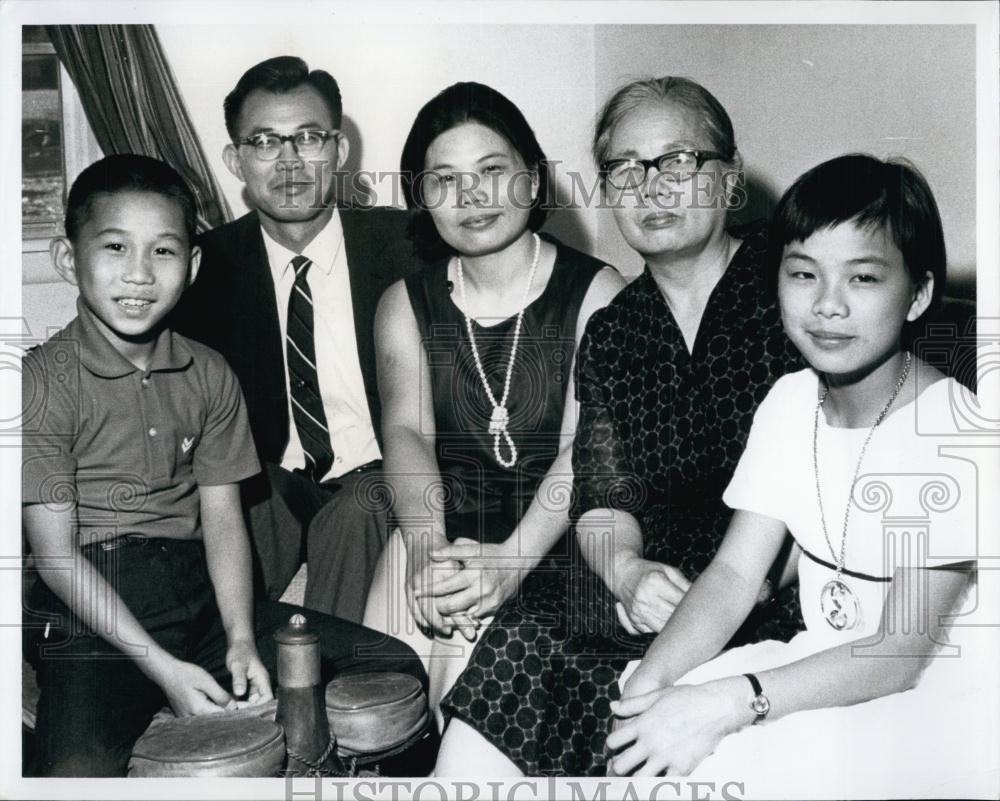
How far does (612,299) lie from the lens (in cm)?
221

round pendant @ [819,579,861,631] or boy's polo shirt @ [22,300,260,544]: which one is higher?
boy's polo shirt @ [22,300,260,544]

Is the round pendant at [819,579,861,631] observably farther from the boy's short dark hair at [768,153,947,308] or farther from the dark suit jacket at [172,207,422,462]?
the dark suit jacket at [172,207,422,462]

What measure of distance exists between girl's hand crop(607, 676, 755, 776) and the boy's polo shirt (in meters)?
0.92

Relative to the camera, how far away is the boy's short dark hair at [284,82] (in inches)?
87.2

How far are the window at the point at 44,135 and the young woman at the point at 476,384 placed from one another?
719 millimetres

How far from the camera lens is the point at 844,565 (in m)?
2.11

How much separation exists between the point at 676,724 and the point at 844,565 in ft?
1.50

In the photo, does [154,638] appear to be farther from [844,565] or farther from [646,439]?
[844,565]

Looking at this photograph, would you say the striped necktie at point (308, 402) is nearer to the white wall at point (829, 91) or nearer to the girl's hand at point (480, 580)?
the girl's hand at point (480, 580)

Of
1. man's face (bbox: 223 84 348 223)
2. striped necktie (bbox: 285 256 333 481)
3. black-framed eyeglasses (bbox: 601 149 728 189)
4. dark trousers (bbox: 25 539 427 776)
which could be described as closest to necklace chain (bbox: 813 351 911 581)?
black-framed eyeglasses (bbox: 601 149 728 189)

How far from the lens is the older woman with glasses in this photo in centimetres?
214

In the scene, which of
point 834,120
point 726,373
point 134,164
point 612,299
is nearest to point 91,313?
point 134,164

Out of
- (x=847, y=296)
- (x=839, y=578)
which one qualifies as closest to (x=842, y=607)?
(x=839, y=578)

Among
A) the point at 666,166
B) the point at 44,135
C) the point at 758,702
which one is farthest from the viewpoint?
the point at 44,135
